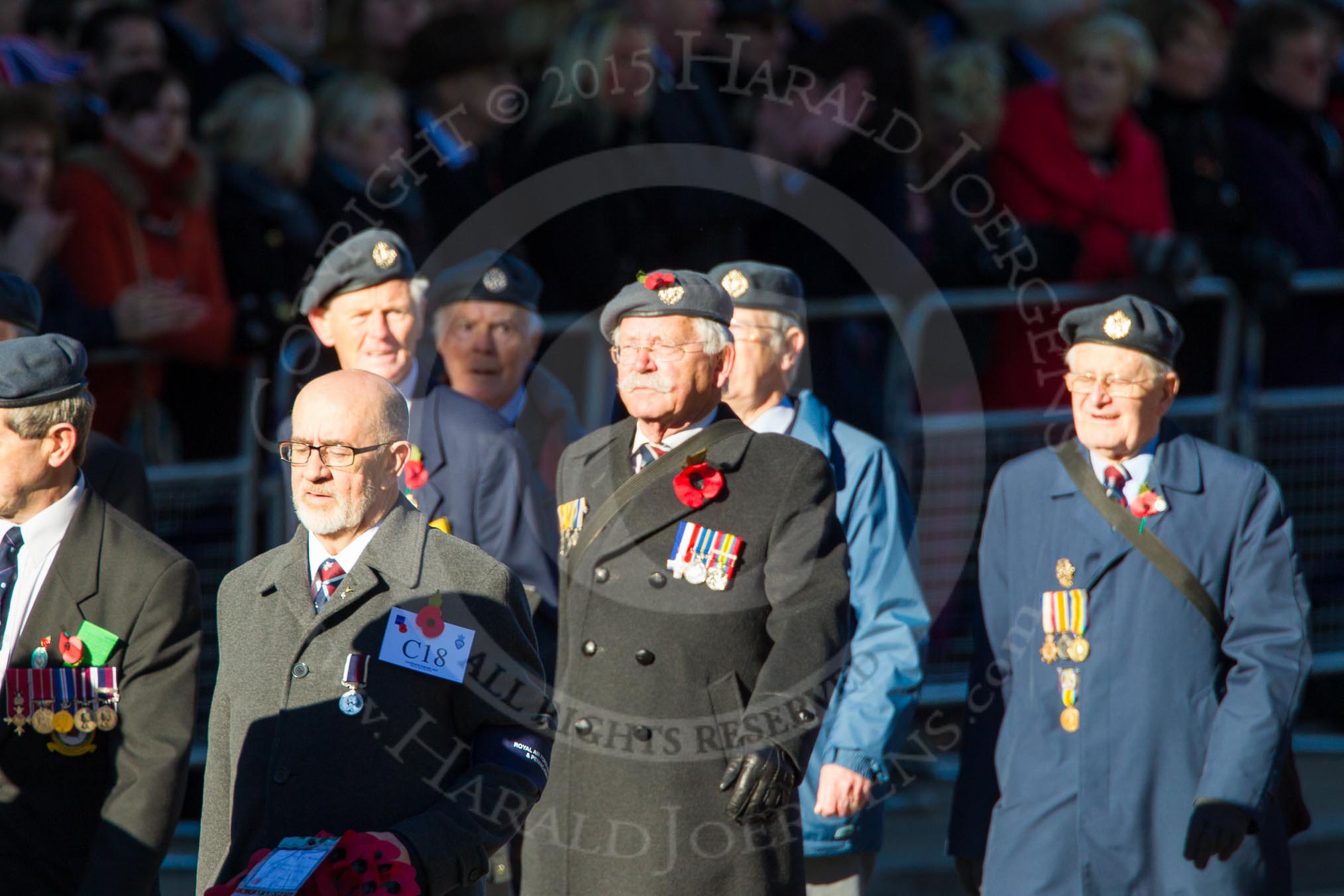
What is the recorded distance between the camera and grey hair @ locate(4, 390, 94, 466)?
4.29 meters

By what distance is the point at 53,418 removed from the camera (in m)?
4.32

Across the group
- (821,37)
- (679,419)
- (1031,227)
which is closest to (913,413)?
(1031,227)

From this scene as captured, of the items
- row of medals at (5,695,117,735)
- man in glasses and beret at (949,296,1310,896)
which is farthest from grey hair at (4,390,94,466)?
man in glasses and beret at (949,296,1310,896)

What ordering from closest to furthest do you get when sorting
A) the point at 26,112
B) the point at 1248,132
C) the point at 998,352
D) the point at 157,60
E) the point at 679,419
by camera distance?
the point at 679,419, the point at 26,112, the point at 157,60, the point at 998,352, the point at 1248,132

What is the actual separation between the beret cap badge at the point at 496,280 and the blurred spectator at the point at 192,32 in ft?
7.11

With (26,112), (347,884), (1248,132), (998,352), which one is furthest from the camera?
(1248,132)

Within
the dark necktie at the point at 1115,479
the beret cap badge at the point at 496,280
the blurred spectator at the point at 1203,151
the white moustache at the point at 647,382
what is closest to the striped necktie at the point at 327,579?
the white moustache at the point at 647,382

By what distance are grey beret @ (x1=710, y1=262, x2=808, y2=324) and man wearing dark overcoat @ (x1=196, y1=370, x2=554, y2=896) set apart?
1710mm

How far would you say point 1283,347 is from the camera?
835 centimetres

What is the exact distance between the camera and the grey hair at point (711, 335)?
15.2ft

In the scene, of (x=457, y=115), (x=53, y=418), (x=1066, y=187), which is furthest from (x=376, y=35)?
(x=53, y=418)

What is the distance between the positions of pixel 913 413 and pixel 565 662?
327 cm

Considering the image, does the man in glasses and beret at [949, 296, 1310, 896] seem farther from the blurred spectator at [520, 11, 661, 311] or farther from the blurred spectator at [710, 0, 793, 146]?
the blurred spectator at [710, 0, 793, 146]

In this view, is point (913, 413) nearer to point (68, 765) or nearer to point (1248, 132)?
point (1248, 132)
